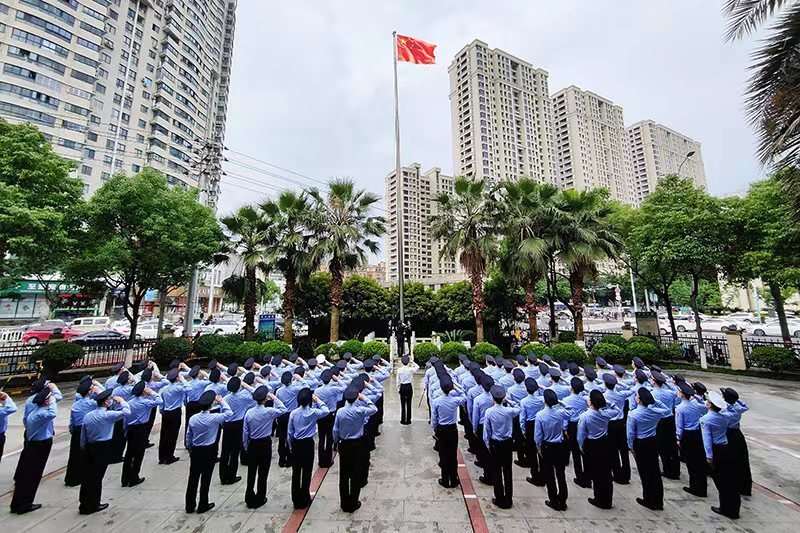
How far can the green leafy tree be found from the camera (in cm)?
1314

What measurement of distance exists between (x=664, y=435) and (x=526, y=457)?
236cm

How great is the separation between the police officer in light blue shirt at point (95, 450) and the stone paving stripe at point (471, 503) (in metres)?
5.23

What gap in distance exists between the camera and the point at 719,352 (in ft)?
52.3

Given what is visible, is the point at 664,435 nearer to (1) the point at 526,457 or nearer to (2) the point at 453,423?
(1) the point at 526,457

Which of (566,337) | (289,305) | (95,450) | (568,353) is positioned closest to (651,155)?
(566,337)

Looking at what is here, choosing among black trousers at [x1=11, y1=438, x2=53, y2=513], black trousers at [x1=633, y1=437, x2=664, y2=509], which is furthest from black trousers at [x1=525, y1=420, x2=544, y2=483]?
black trousers at [x1=11, y1=438, x2=53, y2=513]

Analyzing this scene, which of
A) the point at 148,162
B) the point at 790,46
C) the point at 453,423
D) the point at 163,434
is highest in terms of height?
the point at 148,162

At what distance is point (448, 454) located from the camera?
549 cm

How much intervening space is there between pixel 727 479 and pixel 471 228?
1402cm

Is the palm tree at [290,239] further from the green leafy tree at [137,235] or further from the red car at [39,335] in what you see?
the red car at [39,335]

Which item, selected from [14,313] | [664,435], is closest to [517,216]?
[664,435]

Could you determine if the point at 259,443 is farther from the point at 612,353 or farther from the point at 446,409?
the point at 612,353

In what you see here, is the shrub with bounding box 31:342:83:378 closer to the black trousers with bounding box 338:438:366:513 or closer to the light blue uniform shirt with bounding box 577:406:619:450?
the black trousers with bounding box 338:438:366:513

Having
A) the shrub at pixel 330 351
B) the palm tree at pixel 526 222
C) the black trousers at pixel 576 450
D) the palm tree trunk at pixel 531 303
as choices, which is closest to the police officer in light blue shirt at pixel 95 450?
the black trousers at pixel 576 450
